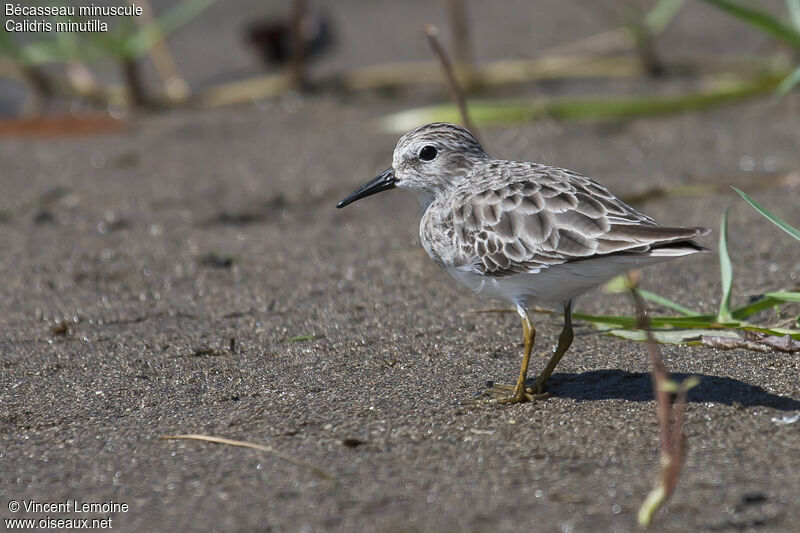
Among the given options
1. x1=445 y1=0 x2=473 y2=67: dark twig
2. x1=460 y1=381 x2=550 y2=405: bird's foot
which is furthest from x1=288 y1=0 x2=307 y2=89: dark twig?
x1=460 y1=381 x2=550 y2=405: bird's foot

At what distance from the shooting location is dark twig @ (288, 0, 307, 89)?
7.80 m

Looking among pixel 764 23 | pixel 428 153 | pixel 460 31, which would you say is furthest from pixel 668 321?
pixel 460 31

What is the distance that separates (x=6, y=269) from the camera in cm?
527

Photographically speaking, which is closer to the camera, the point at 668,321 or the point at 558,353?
the point at 558,353

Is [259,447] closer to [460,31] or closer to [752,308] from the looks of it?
[752,308]

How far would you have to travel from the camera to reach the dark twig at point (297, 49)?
7801 mm

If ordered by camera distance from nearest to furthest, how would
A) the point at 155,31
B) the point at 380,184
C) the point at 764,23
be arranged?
1. the point at 380,184
2. the point at 764,23
3. the point at 155,31

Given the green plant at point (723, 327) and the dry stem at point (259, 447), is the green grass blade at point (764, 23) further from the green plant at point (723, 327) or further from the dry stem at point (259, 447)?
the dry stem at point (259, 447)

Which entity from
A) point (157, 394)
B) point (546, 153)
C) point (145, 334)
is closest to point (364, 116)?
point (546, 153)

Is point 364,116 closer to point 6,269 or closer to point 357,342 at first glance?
point 6,269

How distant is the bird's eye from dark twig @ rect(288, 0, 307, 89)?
375cm

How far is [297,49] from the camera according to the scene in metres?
8.07

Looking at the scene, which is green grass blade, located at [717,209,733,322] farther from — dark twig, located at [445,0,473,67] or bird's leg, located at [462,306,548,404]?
dark twig, located at [445,0,473,67]

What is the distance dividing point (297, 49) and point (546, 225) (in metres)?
4.87
